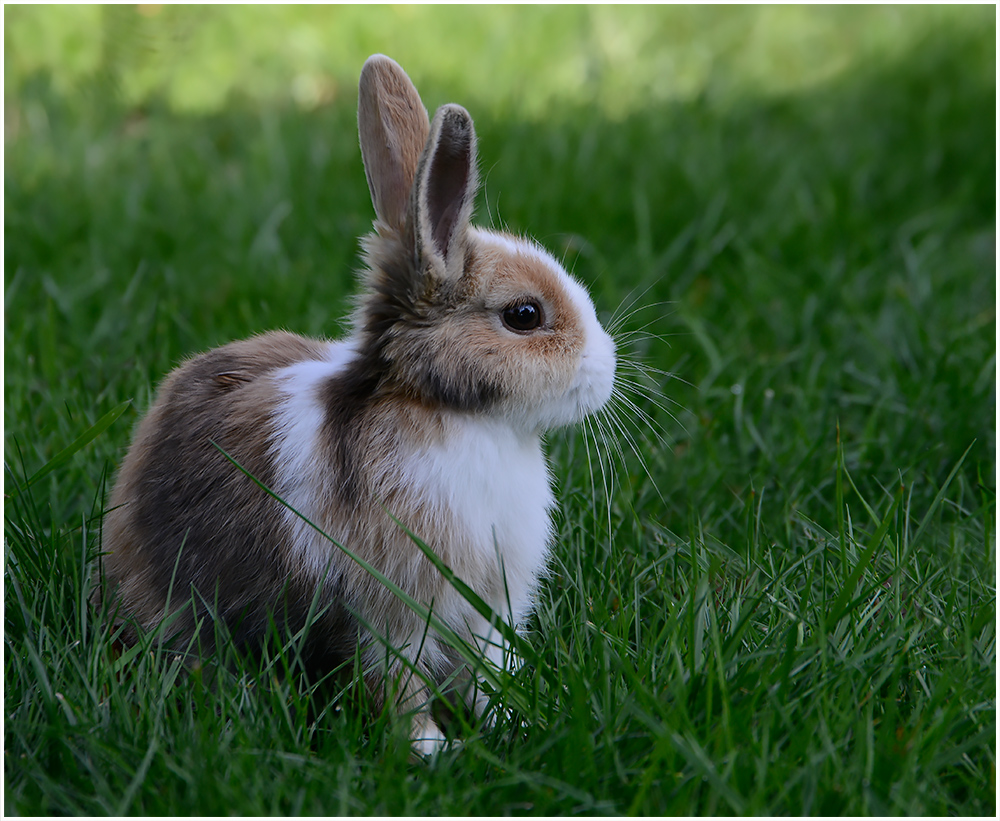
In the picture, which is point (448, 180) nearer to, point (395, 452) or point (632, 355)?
point (395, 452)

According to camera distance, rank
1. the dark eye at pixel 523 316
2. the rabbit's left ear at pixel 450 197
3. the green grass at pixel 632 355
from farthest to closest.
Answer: the dark eye at pixel 523 316, the rabbit's left ear at pixel 450 197, the green grass at pixel 632 355

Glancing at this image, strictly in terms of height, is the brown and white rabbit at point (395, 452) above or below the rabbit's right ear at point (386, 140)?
below

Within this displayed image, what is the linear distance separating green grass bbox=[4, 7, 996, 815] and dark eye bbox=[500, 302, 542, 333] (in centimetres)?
60

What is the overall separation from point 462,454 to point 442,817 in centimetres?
78

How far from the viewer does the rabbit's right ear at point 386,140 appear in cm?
243

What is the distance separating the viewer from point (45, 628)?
229 cm

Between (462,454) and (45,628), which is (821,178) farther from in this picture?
(45,628)

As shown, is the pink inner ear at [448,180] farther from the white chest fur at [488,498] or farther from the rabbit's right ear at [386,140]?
the white chest fur at [488,498]

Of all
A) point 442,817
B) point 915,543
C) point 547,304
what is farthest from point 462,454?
point 915,543

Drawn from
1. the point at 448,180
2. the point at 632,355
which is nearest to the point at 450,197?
the point at 448,180

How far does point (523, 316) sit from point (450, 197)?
12.5 inches

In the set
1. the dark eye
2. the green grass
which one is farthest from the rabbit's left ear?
the green grass

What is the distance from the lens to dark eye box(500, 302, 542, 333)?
242cm

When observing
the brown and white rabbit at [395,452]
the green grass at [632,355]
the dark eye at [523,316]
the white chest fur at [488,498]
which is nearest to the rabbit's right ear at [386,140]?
the brown and white rabbit at [395,452]
